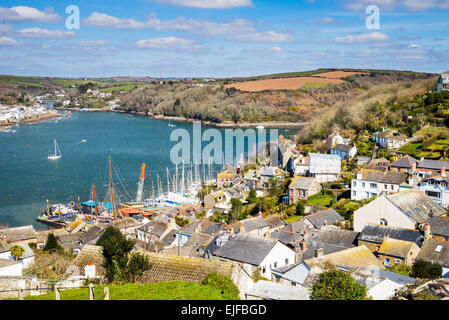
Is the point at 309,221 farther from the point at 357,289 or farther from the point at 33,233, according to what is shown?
the point at 33,233

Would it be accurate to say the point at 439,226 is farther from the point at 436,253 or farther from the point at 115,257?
the point at 115,257

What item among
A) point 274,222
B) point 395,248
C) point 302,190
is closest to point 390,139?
point 302,190

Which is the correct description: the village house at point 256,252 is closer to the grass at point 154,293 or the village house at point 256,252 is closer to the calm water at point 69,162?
the grass at point 154,293

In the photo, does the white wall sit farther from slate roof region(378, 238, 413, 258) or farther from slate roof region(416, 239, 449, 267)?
slate roof region(416, 239, 449, 267)

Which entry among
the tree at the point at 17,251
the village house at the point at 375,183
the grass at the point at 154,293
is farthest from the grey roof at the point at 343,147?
the grass at the point at 154,293

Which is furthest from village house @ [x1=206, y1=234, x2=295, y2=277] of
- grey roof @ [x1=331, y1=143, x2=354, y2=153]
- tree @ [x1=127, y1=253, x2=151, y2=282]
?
grey roof @ [x1=331, y1=143, x2=354, y2=153]
